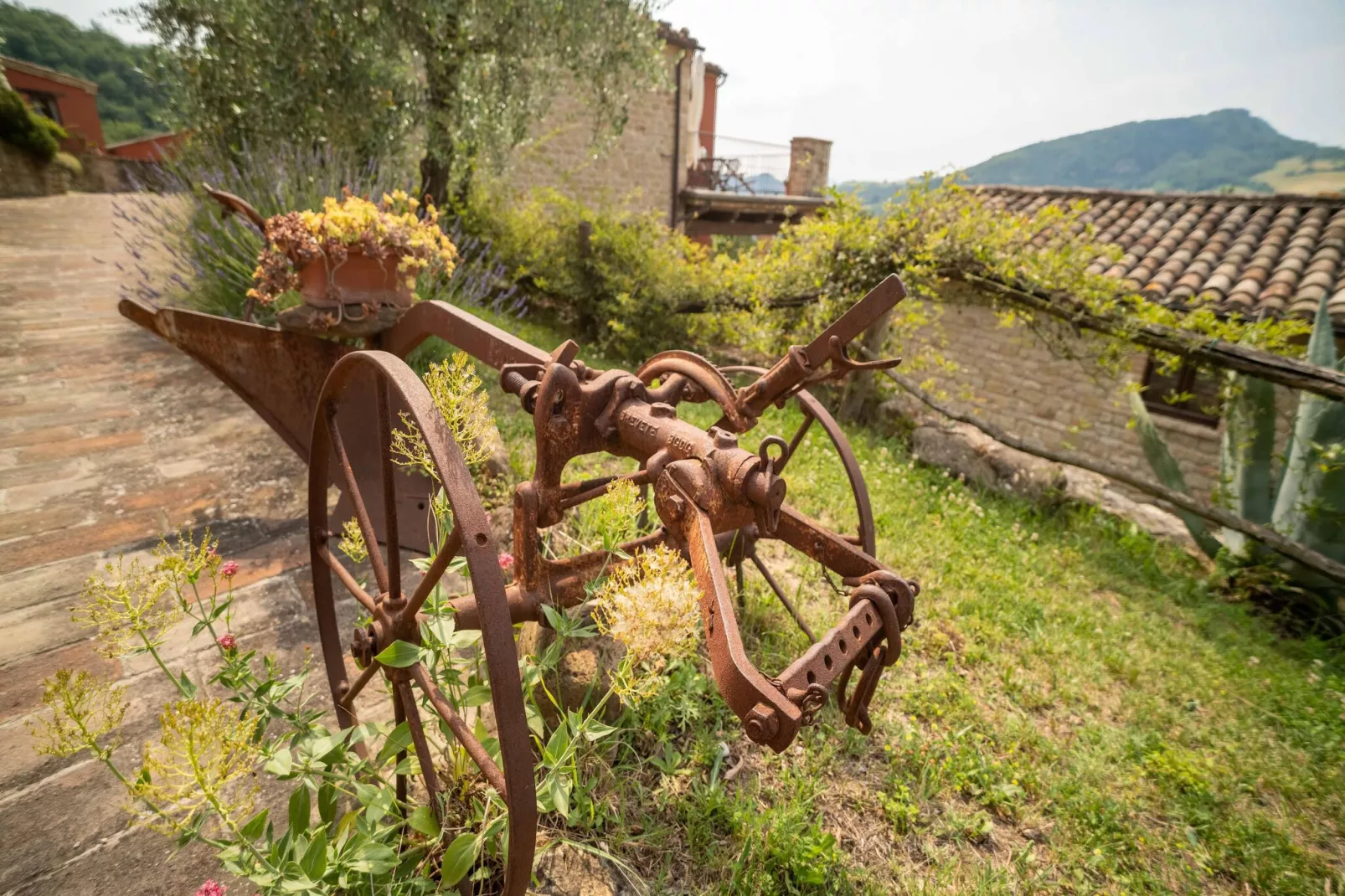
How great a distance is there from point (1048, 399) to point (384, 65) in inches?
373

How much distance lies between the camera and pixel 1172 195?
33.3 feet

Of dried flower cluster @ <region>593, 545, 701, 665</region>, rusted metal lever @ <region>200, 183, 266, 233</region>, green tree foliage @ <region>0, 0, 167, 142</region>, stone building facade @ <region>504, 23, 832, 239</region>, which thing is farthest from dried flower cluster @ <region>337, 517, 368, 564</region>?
green tree foliage @ <region>0, 0, 167, 142</region>

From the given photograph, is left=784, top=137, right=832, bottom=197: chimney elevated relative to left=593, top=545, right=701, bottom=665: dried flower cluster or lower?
elevated

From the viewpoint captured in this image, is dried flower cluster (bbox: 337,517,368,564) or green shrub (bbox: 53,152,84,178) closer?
dried flower cluster (bbox: 337,517,368,564)

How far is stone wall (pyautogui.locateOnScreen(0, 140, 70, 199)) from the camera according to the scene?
429 inches

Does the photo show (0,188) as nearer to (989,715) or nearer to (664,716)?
(664,716)

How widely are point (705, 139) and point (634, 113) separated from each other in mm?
7495

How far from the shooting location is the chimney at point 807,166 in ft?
51.3

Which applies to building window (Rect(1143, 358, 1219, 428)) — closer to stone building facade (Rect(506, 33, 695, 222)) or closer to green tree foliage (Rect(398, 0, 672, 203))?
green tree foliage (Rect(398, 0, 672, 203))

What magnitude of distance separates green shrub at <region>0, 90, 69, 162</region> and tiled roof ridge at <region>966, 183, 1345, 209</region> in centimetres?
1649

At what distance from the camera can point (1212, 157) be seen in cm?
4534

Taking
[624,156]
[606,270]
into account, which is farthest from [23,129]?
[606,270]

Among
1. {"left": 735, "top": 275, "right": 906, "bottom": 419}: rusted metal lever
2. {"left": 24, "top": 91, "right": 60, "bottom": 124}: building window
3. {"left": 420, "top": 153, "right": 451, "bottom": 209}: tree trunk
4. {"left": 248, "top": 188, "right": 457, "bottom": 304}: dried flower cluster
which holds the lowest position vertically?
{"left": 735, "top": 275, "right": 906, "bottom": 419}: rusted metal lever

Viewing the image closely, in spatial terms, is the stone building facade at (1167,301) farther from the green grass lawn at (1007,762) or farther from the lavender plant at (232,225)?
the lavender plant at (232,225)
